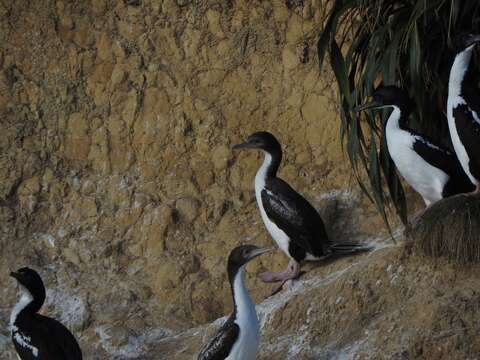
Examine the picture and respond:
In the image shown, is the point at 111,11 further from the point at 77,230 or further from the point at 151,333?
the point at 151,333

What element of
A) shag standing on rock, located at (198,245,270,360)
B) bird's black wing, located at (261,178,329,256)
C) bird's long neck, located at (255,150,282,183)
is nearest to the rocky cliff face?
bird's black wing, located at (261,178,329,256)

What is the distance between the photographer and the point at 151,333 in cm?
1103

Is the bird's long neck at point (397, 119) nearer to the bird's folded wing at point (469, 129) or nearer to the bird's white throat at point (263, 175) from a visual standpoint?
the bird's folded wing at point (469, 129)

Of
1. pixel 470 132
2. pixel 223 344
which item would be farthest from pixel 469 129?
pixel 223 344

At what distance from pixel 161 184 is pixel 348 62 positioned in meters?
2.93

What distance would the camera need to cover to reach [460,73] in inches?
371

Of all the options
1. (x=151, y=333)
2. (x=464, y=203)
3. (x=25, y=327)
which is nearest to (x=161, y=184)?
(x=151, y=333)

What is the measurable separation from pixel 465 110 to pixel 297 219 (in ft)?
5.68

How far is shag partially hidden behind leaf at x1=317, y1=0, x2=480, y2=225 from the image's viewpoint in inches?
380

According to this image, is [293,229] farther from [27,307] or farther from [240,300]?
[27,307]

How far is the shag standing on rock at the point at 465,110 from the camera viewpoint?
920 centimetres

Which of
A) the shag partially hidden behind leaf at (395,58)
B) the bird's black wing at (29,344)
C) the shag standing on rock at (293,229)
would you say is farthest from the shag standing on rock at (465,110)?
the bird's black wing at (29,344)

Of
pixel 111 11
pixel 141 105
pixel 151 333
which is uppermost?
pixel 111 11

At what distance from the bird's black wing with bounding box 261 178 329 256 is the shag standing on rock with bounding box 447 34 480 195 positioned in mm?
1478
